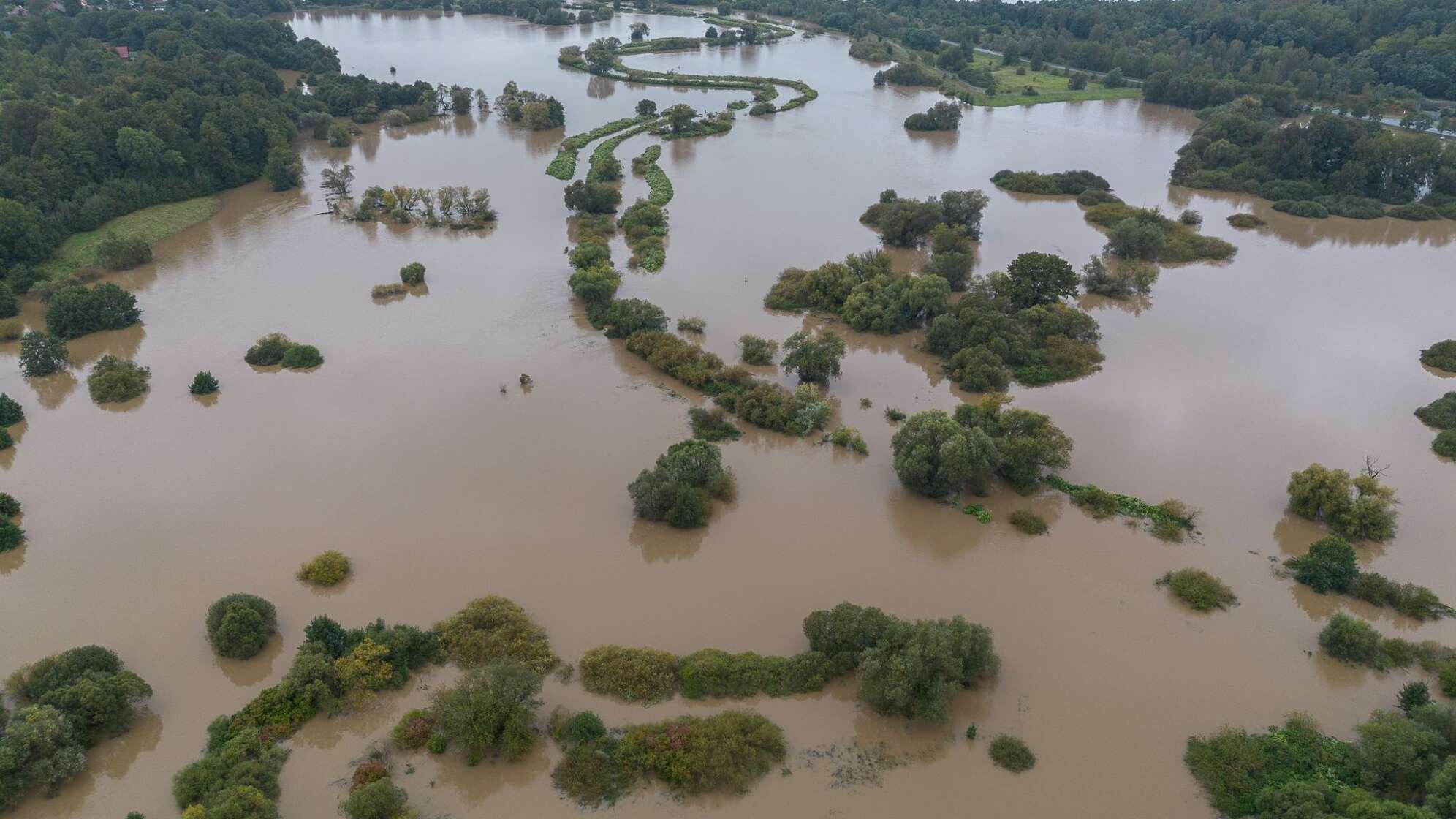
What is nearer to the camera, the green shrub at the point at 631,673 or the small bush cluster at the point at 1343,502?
the green shrub at the point at 631,673

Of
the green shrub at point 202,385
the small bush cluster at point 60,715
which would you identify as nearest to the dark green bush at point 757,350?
the green shrub at point 202,385

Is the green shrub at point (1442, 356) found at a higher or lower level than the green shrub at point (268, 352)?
higher

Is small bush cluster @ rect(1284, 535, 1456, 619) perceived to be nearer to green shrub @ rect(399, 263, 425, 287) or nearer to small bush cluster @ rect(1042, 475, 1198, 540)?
small bush cluster @ rect(1042, 475, 1198, 540)

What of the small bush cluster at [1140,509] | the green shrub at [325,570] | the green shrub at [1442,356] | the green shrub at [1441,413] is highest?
the green shrub at [1442,356]

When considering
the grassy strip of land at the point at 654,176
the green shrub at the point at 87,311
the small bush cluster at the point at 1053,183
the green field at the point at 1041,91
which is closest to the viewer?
the green shrub at the point at 87,311

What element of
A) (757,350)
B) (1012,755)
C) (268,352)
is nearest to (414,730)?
(1012,755)

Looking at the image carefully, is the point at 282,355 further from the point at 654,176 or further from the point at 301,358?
the point at 654,176

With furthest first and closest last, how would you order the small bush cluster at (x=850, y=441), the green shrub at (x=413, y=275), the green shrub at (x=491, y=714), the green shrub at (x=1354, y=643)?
the green shrub at (x=413, y=275)
the small bush cluster at (x=850, y=441)
the green shrub at (x=1354, y=643)
the green shrub at (x=491, y=714)

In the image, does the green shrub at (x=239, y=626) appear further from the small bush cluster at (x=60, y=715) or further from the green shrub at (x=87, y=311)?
the green shrub at (x=87, y=311)
